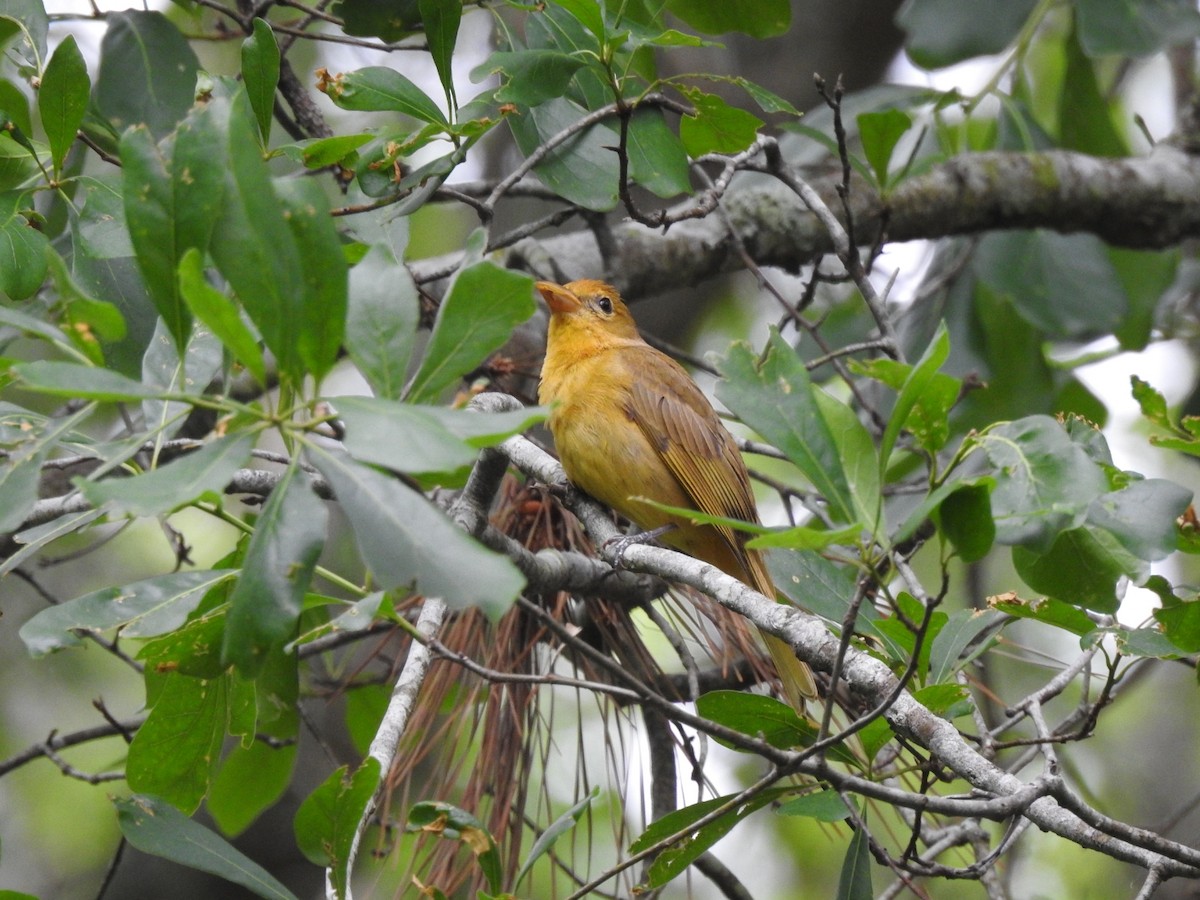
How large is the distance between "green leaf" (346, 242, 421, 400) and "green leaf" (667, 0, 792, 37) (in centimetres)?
214

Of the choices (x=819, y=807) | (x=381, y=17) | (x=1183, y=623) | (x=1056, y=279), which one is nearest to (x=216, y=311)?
(x=819, y=807)

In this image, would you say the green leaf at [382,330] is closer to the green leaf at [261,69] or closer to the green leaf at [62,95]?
the green leaf at [261,69]

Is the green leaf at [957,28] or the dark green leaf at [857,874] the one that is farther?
the green leaf at [957,28]

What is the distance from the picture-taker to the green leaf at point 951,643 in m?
2.43

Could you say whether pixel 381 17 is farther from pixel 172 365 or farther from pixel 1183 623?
pixel 1183 623

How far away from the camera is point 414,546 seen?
5.13 feet

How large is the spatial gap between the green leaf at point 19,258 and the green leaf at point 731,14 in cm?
198

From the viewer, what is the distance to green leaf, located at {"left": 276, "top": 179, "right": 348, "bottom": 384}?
1691 millimetres

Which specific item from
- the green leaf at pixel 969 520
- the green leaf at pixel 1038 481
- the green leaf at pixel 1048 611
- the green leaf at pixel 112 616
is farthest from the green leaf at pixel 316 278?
the green leaf at pixel 1048 611

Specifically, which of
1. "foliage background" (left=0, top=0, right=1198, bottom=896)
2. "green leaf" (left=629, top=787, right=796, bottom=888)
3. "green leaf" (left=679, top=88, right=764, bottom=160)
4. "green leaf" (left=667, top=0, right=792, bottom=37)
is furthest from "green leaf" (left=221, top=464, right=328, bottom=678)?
"green leaf" (left=667, top=0, right=792, bottom=37)

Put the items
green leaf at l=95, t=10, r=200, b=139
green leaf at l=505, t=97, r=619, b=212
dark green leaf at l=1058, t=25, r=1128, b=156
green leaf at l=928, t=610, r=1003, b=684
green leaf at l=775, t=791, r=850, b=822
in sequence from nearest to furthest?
green leaf at l=775, t=791, r=850, b=822, green leaf at l=928, t=610, r=1003, b=684, green leaf at l=505, t=97, r=619, b=212, green leaf at l=95, t=10, r=200, b=139, dark green leaf at l=1058, t=25, r=1128, b=156

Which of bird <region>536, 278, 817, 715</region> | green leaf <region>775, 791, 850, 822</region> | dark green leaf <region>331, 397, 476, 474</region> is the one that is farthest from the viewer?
bird <region>536, 278, 817, 715</region>

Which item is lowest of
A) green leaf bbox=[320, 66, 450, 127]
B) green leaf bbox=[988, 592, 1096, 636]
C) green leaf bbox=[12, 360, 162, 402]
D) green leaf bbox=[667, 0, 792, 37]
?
green leaf bbox=[988, 592, 1096, 636]

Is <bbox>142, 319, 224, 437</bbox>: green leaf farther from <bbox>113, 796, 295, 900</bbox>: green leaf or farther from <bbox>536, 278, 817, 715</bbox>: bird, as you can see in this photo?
<bbox>536, 278, 817, 715</bbox>: bird
